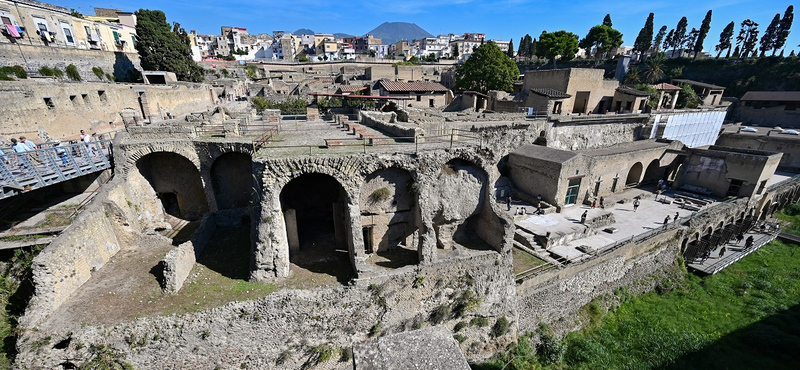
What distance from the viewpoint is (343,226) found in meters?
13.7

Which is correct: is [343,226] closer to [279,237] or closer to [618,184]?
[279,237]

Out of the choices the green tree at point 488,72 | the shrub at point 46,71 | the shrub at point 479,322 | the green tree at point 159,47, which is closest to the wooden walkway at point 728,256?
the shrub at point 479,322

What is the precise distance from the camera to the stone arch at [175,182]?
15.8 metres

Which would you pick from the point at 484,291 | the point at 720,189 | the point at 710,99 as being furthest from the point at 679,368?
the point at 710,99

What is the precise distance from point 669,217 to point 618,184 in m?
4.98

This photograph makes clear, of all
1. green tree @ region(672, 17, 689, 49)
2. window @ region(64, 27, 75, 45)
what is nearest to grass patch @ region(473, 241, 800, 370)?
window @ region(64, 27, 75, 45)

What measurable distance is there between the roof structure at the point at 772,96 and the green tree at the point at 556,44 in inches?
1149

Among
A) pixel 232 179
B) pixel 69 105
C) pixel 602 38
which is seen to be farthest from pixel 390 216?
pixel 602 38

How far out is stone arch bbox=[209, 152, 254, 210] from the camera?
1562 cm

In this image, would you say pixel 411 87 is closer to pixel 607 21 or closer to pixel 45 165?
pixel 45 165

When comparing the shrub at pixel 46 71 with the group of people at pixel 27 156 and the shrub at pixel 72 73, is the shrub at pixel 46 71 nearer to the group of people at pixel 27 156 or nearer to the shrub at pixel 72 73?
the shrub at pixel 72 73

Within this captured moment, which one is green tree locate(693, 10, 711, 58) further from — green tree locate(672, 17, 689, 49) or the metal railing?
the metal railing

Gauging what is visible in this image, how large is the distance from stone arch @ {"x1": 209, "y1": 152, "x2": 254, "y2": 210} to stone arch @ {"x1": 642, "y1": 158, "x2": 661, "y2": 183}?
98.9ft

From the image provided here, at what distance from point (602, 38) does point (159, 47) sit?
255 ft
